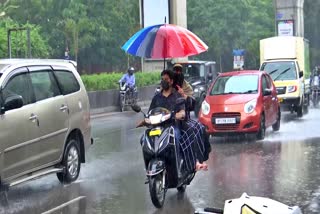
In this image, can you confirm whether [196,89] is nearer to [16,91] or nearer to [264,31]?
[16,91]

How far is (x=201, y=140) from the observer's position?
27.2 ft

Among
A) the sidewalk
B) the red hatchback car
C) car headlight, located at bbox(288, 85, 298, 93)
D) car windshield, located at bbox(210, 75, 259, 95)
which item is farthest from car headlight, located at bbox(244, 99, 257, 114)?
the sidewalk

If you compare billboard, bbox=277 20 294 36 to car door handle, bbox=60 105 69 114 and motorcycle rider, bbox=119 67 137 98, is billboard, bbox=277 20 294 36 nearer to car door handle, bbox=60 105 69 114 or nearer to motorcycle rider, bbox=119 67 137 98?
motorcycle rider, bbox=119 67 137 98

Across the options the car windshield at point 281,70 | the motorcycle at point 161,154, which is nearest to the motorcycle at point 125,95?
the car windshield at point 281,70

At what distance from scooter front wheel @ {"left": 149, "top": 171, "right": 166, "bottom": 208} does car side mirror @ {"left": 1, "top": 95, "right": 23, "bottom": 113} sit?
1966 mm

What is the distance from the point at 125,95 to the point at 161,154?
17406 millimetres

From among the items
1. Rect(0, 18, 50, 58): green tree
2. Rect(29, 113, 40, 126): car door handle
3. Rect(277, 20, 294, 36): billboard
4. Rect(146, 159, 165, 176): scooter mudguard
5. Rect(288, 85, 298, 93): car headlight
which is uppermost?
Rect(277, 20, 294, 36): billboard

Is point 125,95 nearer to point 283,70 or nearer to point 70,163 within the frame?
point 283,70

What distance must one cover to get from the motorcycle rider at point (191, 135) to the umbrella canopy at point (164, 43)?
17.6 inches

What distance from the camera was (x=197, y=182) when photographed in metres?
9.20

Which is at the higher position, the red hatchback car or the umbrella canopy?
the umbrella canopy

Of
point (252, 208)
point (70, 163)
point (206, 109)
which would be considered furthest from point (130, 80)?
point (252, 208)

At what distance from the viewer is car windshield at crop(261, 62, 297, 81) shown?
2117 centimetres

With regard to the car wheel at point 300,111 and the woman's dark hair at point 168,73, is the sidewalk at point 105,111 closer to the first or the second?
the car wheel at point 300,111
